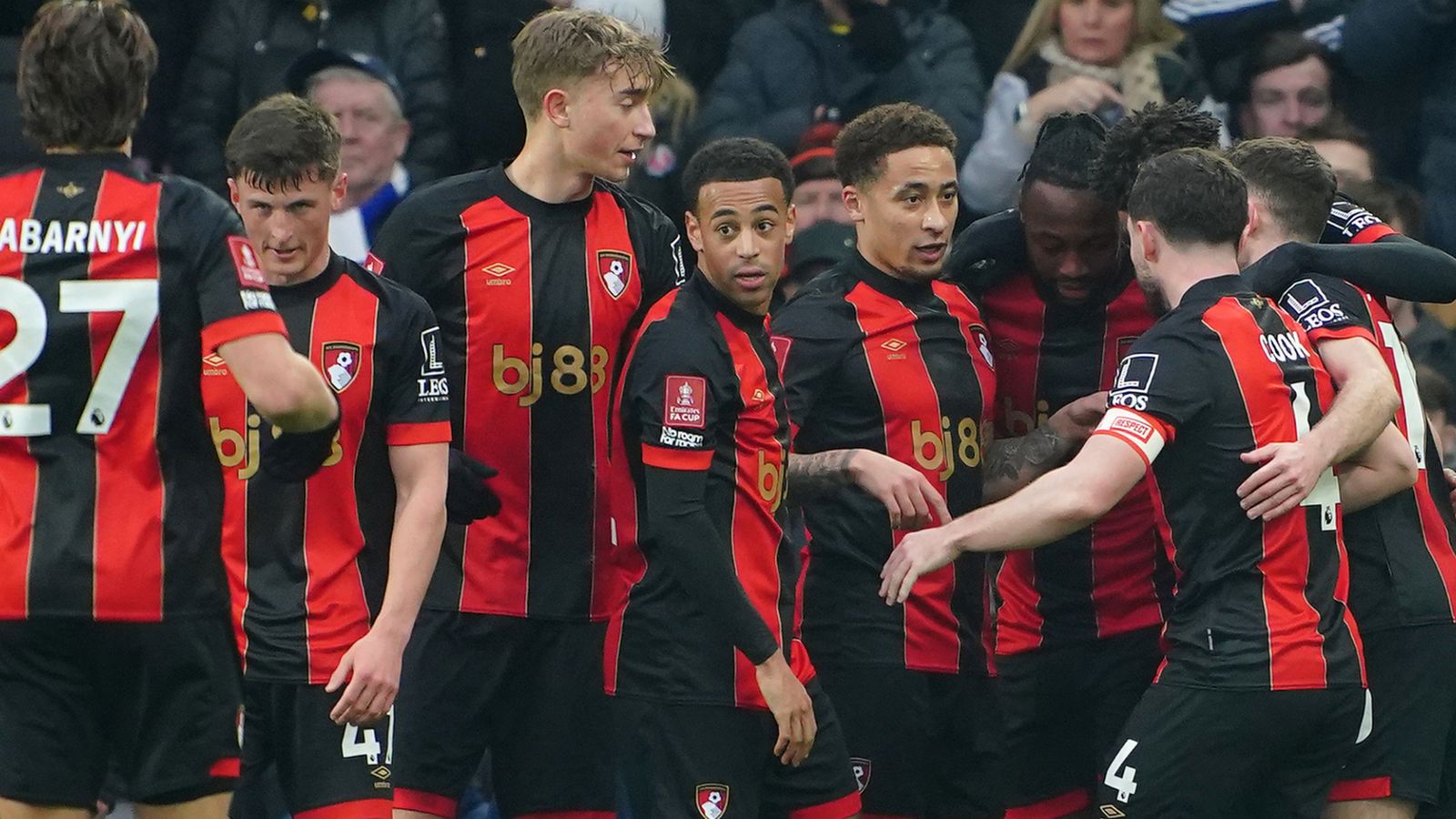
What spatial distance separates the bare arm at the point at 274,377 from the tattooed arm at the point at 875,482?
1677 millimetres

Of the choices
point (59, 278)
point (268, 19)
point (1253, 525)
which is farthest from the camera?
point (268, 19)

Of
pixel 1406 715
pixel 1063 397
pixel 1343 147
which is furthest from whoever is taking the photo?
pixel 1343 147

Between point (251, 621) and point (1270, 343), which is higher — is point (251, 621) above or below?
below

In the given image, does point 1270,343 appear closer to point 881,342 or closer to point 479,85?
point 881,342

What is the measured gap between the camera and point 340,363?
5.55 meters

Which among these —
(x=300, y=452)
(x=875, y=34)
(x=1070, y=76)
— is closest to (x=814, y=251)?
(x=875, y=34)

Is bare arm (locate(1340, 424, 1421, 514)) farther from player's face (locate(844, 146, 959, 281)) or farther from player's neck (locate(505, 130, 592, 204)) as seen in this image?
player's neck (locate(505, 130, 592, 204))

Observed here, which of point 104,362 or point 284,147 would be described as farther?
point 284,147

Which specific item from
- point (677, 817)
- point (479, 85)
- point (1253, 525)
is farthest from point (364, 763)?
point (479, 85)

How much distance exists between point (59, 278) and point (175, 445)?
18.3 inches

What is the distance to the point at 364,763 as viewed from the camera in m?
5.48

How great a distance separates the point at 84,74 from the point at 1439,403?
5.50 metres

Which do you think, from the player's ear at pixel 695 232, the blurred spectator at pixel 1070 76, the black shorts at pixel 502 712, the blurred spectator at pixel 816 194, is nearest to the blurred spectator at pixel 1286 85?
the blurred spectator at pixel 1070 76

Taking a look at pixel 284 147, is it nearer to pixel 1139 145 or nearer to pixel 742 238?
pixel 742 238
